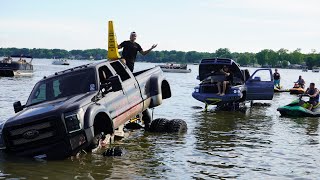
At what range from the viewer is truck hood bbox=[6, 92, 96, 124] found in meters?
8.30

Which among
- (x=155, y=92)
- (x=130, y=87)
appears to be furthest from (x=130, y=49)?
(x=130, y=87)

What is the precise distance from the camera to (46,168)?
27.3ft

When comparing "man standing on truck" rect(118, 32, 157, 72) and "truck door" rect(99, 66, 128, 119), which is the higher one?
"man standing on truck" rect(118, 32, 157, 72)

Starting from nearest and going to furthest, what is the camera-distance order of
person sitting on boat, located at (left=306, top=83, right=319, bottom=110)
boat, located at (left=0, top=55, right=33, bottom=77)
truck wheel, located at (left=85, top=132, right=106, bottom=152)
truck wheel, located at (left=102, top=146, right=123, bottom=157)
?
1. truck wheel, located at (left=85, top=132, right=106, bottom=152)
2. truck wheel, located at (left=102, top=146, right=123, bottom=157)
3. person sitting on boat, located at (left=306, top=83, right=319, bottom=110)
4. boat, located at (left=0, top=55, right=33, bottom=77)

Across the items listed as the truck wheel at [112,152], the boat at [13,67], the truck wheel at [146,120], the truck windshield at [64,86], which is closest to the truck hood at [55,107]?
the truck windshield at [64,86]

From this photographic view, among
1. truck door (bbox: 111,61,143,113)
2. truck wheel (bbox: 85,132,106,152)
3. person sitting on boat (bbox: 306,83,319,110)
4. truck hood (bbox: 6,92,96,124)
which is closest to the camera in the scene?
truck hood (bbox: 6,92,96,124)

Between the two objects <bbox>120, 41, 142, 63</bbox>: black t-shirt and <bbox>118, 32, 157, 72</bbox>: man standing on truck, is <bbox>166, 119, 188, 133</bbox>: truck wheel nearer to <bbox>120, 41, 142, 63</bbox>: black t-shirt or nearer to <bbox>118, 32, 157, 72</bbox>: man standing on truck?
<bbox>118, 32, 157, 72</bbox>: man standing on truck

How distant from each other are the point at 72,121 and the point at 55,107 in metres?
0.44

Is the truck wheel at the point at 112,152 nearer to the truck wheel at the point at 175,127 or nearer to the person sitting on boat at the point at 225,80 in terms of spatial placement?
the truck wheel at the point at 175,127

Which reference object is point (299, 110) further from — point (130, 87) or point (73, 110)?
point (73, 110)

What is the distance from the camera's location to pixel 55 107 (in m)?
8.52

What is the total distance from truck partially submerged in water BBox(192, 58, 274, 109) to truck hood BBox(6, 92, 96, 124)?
10715 millimetres

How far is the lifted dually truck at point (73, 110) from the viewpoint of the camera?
8.34m

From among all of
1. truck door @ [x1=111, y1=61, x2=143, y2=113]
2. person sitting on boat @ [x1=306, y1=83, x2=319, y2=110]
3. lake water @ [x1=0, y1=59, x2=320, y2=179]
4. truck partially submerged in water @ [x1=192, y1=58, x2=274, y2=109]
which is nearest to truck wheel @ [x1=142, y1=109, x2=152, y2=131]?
lake water @ [x1=0, y1=59, x2=320, y2=179]
